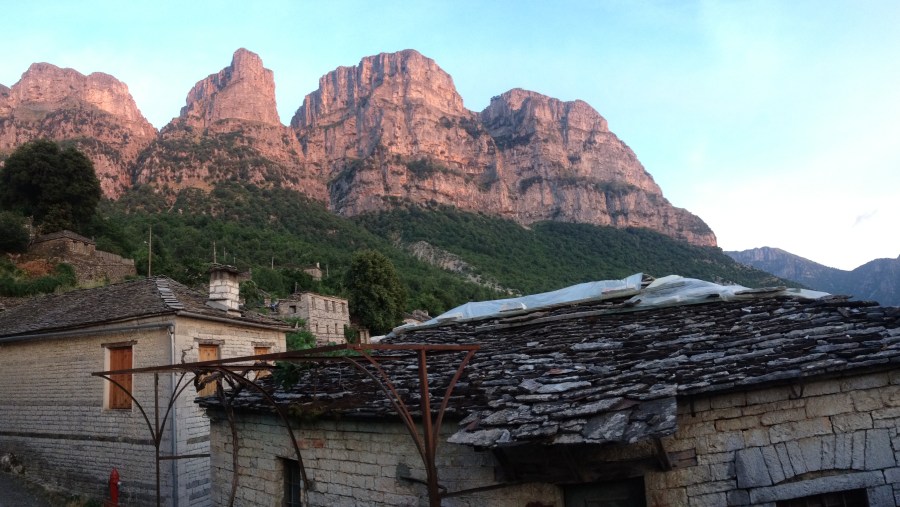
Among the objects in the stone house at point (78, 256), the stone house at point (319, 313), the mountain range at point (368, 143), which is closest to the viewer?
the stone house at point (78, 256)

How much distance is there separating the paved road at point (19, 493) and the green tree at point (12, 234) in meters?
19.9

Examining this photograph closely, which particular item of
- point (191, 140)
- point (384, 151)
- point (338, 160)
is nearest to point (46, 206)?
point (191, 140)

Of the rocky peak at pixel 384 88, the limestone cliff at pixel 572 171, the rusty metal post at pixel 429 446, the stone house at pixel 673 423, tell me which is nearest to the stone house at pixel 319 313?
the stone house at pixel 673 423

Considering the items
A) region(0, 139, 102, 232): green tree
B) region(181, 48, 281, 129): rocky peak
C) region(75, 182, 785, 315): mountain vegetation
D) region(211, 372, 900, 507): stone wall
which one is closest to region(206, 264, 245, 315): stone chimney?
region(211, 372, 900, 507): stone wall

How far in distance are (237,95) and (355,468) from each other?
133 meters

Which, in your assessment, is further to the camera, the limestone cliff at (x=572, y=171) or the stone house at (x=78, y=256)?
the limestone cliff at (x=572, y=171)

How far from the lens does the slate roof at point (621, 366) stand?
4.80 metres

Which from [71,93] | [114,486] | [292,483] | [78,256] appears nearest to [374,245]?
[78,256]

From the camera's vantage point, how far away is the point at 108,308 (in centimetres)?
1468

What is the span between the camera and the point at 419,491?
249 inches

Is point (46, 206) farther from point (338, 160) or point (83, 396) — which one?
point (338, 160)

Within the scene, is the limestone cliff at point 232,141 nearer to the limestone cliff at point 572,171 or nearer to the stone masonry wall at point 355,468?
the limestone cliff at point 572,171

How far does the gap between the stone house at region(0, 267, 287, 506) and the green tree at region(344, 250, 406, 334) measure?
26.5 metres

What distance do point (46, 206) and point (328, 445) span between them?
3971 cm
